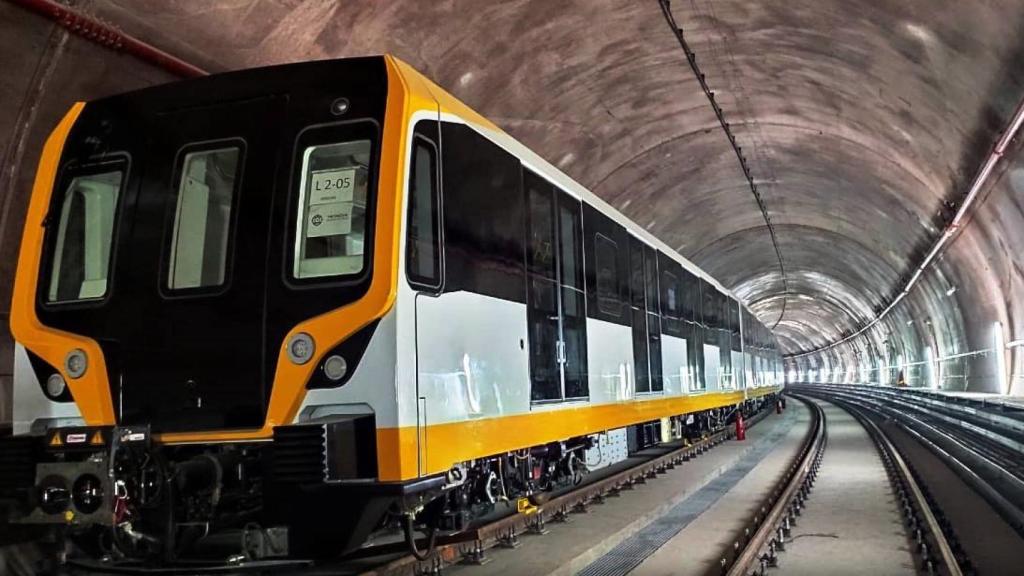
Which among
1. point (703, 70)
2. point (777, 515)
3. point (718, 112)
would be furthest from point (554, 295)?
point (718, 112)

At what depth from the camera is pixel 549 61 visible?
1177 cm

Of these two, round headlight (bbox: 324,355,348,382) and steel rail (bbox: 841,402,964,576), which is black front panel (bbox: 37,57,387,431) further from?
steel rail (bbox: 841,402,964,576)

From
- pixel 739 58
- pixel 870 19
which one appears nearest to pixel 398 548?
pixel 870 19

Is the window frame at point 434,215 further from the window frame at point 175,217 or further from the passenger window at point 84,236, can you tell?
the passenger window at point 84,236

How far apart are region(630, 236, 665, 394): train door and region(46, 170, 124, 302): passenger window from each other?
233 inches

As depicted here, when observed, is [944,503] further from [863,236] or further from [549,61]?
[863,236]

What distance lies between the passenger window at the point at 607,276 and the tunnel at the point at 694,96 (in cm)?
64

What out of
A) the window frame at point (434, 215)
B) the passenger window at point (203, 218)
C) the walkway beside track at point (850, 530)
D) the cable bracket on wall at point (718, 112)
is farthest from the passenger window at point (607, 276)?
the passenger window at point (203, 218)

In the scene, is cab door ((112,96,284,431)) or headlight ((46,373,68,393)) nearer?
cab door ((112,96,284,431))

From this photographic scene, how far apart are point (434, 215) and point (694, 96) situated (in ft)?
35.4

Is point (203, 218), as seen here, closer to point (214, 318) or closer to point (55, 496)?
point (214, 318)

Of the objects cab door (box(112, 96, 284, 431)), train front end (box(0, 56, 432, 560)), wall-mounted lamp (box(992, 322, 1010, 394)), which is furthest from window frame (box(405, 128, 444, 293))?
wall-mounted lamp (box(992, 322, 1010, 394))

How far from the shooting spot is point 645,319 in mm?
10312

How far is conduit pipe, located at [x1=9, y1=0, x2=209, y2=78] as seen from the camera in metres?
6.46
